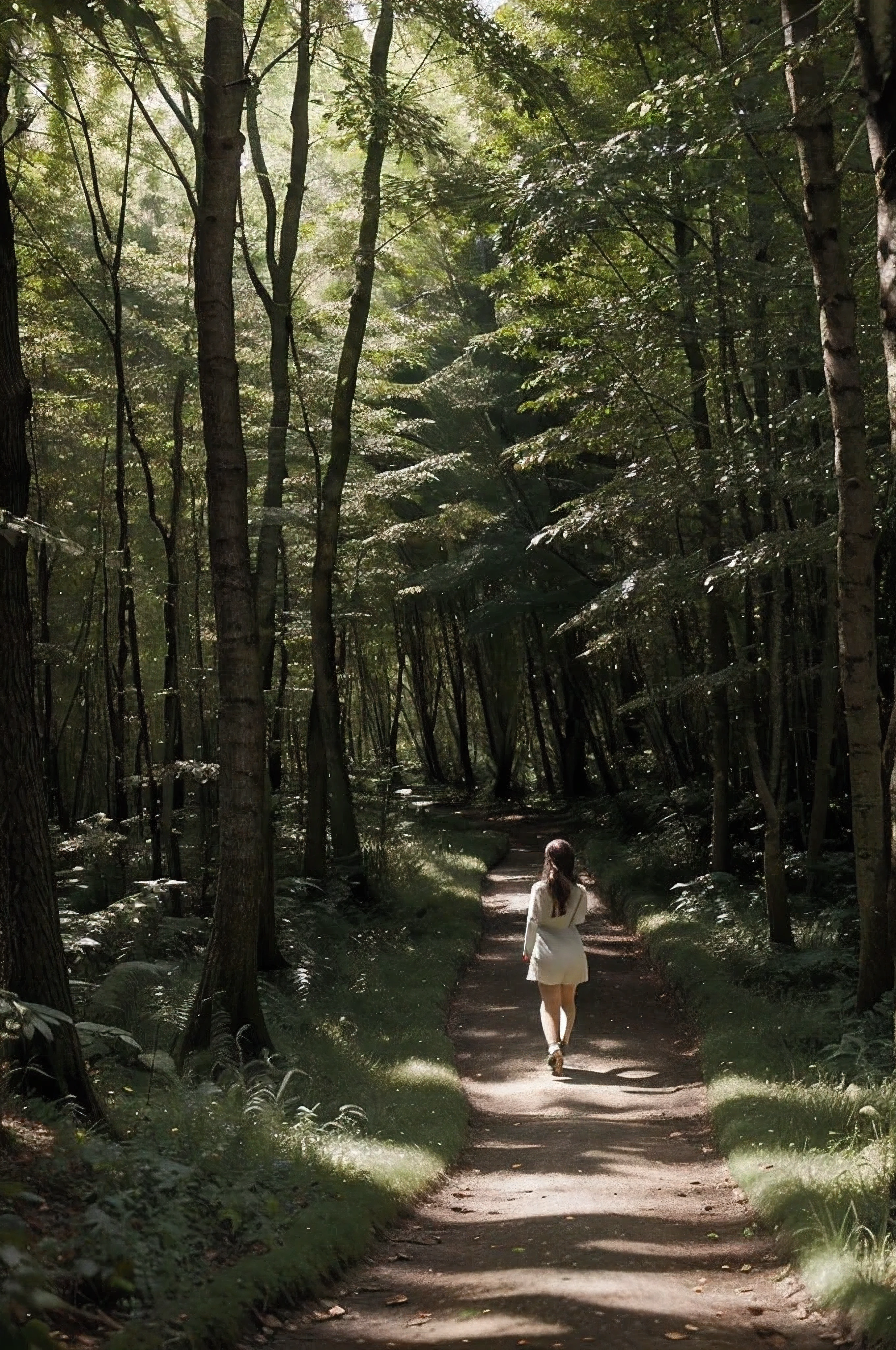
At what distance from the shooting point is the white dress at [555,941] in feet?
30.0

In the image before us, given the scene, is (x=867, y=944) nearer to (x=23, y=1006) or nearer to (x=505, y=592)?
(x=23, y=1006)

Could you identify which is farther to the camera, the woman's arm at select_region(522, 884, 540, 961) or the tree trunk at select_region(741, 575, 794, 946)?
the tree trunk at select_region(741, 575, 794, 946)

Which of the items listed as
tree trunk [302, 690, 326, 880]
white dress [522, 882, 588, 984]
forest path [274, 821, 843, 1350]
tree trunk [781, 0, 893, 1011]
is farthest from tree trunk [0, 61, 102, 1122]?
tree trunk [302, 690, 326, 880]

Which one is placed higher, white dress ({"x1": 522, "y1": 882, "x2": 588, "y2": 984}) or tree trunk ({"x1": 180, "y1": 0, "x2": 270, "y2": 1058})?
tree trunk ({"x1": 180, "y1": 0, "x2": 270, "y2": 1058})

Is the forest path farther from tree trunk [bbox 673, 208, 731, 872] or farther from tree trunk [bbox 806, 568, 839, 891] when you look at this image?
tree trunk [bbox 673, 208, 731, 872]

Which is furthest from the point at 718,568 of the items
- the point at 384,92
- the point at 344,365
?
the point at 344,365

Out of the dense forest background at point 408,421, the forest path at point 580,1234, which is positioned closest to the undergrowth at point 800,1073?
the forest path at point 580,1234

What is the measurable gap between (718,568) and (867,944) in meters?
3.15

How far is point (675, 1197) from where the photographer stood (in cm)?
622

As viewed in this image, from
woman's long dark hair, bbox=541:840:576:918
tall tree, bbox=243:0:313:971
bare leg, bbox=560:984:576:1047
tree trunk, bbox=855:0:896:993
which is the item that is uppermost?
tall tree, bbox=243:0:313:971

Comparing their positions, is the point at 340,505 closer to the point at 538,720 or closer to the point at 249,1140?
the point at 249,1140

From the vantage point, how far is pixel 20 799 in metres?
5.66

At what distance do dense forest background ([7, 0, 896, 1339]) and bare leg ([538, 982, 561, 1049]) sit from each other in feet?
7.29

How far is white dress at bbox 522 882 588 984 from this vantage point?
9.16m
